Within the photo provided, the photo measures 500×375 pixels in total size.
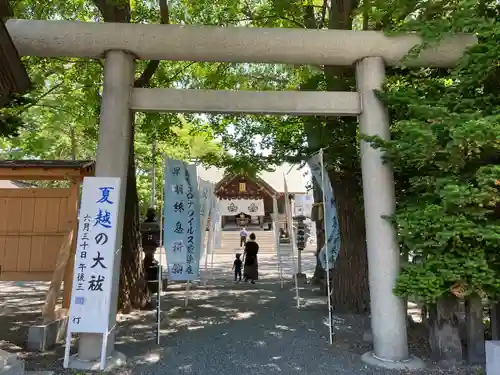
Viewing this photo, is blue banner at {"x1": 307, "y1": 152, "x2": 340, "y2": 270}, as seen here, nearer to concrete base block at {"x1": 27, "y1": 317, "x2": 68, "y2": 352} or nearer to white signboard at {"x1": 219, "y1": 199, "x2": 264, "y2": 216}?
concrete base block at {"x1": 27, "y1": 317, "x2": 68, "y2": 352}

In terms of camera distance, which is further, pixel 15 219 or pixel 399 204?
pixel 15 219

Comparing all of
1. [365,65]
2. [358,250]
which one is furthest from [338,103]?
[358,250]

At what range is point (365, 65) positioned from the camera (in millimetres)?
5184

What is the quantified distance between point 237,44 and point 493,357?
4544 millimetres

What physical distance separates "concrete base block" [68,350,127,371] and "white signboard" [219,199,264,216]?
20.4 metres

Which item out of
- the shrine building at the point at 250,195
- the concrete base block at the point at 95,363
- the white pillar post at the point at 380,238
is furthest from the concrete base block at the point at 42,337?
the shrine building at the point at 250,195

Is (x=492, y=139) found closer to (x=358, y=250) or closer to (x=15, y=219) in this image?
(x=358, y=250)

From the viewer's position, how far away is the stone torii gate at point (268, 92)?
486cm

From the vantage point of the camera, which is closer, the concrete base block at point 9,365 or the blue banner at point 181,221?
the concrete base block at point 9,365

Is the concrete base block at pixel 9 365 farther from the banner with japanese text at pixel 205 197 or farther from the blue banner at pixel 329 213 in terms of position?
the banner with japanese text at pixel 205 197

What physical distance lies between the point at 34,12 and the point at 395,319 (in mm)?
8078

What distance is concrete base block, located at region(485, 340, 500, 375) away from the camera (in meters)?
3.98

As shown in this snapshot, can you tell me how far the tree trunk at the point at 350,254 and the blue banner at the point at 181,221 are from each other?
2.63 m

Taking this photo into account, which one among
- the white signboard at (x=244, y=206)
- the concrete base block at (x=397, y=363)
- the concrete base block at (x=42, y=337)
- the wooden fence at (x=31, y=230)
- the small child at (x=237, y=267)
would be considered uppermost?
the white signboard at (x=244, y=206)
